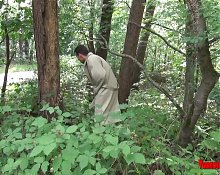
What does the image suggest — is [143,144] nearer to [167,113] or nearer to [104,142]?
[104,142]

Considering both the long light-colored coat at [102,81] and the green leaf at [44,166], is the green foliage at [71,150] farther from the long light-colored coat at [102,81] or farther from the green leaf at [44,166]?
the long light-colored coat at [102,81]

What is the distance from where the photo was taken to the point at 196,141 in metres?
4.33

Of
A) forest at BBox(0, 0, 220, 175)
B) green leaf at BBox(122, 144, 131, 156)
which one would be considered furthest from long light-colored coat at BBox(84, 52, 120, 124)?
green leaf at BBox(122, 144, 131, 156)

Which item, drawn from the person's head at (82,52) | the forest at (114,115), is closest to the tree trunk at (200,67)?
the forest at (114,115)

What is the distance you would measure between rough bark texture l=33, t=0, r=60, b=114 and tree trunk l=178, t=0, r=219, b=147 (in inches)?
75.4

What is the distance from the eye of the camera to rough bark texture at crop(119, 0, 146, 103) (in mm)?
6902

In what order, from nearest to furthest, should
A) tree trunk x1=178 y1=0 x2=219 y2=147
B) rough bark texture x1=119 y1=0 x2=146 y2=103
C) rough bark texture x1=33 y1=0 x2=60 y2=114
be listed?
tree trunk x1=178 y1=0 x2=219 y2=147, rough bark texture x1=33 y1=0 x2=60 y2=114, rough bark texture x1=119 y1=0 x2=146 y2=103

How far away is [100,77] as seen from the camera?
5.00 metres

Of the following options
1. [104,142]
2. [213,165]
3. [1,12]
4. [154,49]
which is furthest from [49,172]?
[154,49]

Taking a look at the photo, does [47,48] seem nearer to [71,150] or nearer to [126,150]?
[71,150]

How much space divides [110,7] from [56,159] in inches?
268

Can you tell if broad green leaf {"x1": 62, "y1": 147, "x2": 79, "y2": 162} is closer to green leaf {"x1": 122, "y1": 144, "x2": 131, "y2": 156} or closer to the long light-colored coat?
green leaf {"x1": 122, "y1": 144, "x2": 131, "y2": 156}

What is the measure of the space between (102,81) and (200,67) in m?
1.81

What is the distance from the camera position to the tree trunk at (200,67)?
3525 millimetres
